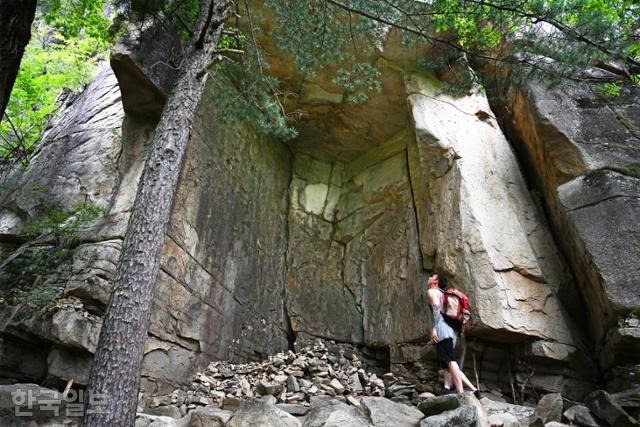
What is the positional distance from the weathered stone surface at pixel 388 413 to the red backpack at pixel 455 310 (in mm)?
1167

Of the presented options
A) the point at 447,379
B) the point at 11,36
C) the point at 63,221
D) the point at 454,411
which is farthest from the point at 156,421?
the point at 11,36

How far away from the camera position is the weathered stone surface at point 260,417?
417 cm

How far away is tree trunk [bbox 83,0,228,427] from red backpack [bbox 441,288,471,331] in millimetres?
3368

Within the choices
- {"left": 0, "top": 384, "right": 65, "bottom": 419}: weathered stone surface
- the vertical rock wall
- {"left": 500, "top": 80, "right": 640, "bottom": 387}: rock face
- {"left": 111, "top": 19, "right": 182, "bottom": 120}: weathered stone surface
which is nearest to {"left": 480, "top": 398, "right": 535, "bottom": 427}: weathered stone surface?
{"left": 500, "top": 80, "right": 640, "bottom": 387}: rock face

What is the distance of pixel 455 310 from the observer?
5.29m

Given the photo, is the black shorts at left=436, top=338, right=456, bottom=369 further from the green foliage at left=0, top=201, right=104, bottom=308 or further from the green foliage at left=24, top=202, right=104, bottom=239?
the green foliage at left=24, top=202, right=104, bottom=239

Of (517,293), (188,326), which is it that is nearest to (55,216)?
(188,326)

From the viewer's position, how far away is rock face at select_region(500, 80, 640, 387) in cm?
564

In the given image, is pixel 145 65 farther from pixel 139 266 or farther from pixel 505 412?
pixel 505 412

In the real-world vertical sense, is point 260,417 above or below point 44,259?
below

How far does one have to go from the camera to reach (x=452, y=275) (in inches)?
263

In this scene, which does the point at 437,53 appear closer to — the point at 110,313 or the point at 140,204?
the point at 140,204

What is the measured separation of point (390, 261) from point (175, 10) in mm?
5407

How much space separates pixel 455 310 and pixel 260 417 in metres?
2.55
